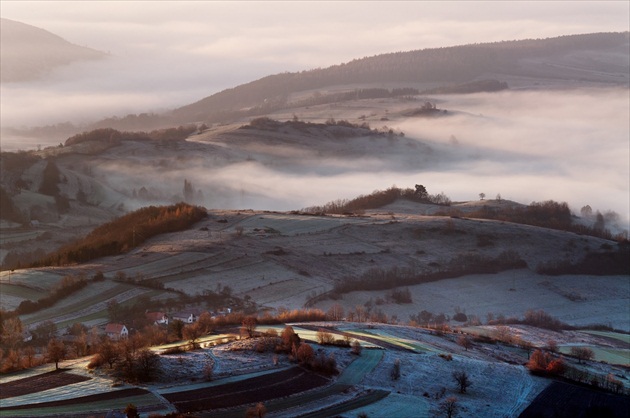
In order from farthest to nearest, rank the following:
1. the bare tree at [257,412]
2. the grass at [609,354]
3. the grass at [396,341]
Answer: the grass at [609,354] → the grass at [396,341] → the bare tree at [257,412]

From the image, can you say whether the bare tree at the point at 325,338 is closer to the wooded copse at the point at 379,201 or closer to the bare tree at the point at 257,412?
the bare tree at the point at 257,412

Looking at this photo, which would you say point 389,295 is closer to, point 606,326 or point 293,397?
point 606,326

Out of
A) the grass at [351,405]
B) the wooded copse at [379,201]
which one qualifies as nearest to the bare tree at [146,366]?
the grass at [351,405]


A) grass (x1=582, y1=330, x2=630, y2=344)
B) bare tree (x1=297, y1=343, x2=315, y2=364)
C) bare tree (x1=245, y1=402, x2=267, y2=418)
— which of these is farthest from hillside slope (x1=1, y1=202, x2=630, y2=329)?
bare tree (x1=245, y1=402, x2=267, y2=418)

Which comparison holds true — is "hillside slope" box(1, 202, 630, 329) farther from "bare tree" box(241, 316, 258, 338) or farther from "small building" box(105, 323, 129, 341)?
"bare tree" box(241, 316, 258, 338)

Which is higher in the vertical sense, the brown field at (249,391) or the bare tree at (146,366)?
the bare tree at (146,366)

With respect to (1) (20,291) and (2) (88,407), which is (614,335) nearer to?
(1) (20,291)

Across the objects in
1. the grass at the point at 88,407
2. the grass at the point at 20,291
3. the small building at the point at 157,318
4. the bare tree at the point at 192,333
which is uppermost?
the grass at the point at 88,407
